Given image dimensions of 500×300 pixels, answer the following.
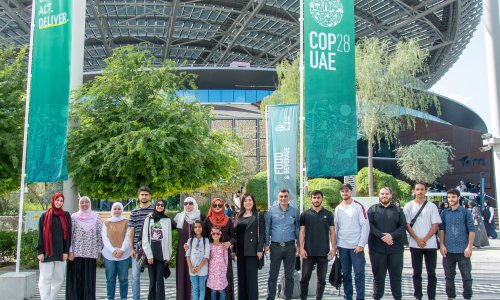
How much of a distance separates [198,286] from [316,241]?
182 cm

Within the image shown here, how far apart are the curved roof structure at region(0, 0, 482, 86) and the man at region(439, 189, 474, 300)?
3330cm

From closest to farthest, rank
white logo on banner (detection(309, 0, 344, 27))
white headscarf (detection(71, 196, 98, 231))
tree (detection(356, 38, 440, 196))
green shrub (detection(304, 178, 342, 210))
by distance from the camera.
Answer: white headscarf (detection(71, 196, 98, 231)) → white logo on banner (detection(309, 0, 344, 27)) → green shrub (detection(304, 178, 342, 210)) → tree (detection(356, 38, 440, 196))

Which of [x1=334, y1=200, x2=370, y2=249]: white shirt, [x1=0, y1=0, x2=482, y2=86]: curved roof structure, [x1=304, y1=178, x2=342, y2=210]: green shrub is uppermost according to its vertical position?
[x1=0, y1=0, x2=482, y2=86]: curved roof structure

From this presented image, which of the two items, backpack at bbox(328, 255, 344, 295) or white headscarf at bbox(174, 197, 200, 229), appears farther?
backpack at bbox(328, 255, 344, 295)

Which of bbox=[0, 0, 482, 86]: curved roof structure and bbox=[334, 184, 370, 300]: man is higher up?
bbox=[0, 0, 482, 86]: curved roof structure

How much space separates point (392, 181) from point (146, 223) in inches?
778

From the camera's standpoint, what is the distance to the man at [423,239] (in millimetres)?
7559

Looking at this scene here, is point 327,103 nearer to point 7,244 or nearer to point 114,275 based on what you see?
point 114,275

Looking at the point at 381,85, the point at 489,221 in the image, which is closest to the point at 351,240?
the point at 489,221

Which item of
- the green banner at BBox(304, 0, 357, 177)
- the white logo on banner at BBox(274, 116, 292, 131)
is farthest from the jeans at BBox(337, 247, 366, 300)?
the white logo on banner at BBox(274, 116, 292, 131)

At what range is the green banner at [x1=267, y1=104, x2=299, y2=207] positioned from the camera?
9750mm

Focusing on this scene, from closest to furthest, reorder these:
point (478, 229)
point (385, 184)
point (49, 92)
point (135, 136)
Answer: point (49, 92)
point (135, 136)
point (478, 229)
point (385, 184)

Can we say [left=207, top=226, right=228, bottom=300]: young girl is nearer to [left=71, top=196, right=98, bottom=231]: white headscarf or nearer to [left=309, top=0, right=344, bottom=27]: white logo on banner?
[left=71, top=196, right=98, bottom=231]: white headscarf

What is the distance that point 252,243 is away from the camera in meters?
7.32
